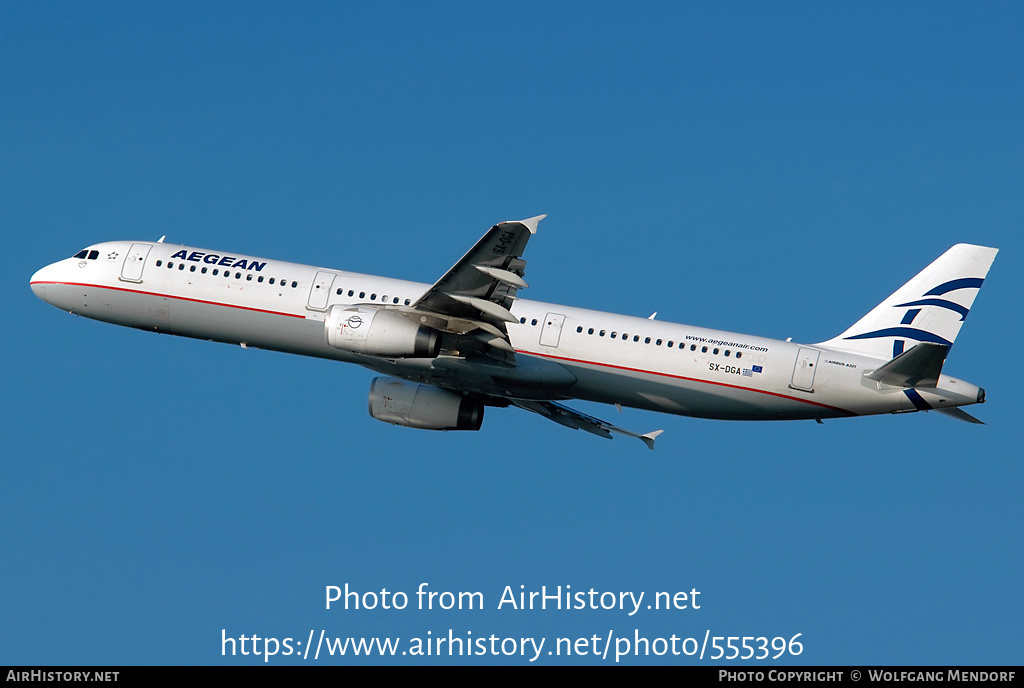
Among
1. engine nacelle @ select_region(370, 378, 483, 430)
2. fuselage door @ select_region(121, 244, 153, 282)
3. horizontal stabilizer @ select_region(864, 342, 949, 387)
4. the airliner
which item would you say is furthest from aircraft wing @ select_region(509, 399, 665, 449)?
fuselage door @ select_region(121, 244, 153, 282)

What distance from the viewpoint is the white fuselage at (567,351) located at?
3762 centimetres

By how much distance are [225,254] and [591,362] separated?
14.2 meters

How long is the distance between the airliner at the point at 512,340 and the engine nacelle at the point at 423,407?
0.16ft

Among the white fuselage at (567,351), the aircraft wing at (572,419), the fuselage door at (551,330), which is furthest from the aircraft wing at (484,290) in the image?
the aircraft wing at (572,419)

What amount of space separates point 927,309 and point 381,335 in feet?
60.8

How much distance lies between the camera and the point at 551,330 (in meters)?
38.8

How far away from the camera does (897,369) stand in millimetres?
36125

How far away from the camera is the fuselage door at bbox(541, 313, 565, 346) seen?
38.7 metres

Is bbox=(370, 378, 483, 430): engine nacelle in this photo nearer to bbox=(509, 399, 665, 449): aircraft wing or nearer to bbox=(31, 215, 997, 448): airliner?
bbox=(31, 215, 997, 448): airliner

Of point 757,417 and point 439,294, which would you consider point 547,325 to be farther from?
point 757,417

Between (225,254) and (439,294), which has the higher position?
(225,254)

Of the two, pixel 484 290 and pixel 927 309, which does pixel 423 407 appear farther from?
pixel 927 309

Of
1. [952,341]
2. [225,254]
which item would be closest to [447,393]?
[225,254]

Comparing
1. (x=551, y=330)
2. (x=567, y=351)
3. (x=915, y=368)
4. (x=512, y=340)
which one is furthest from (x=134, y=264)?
(x=915, y=368)
